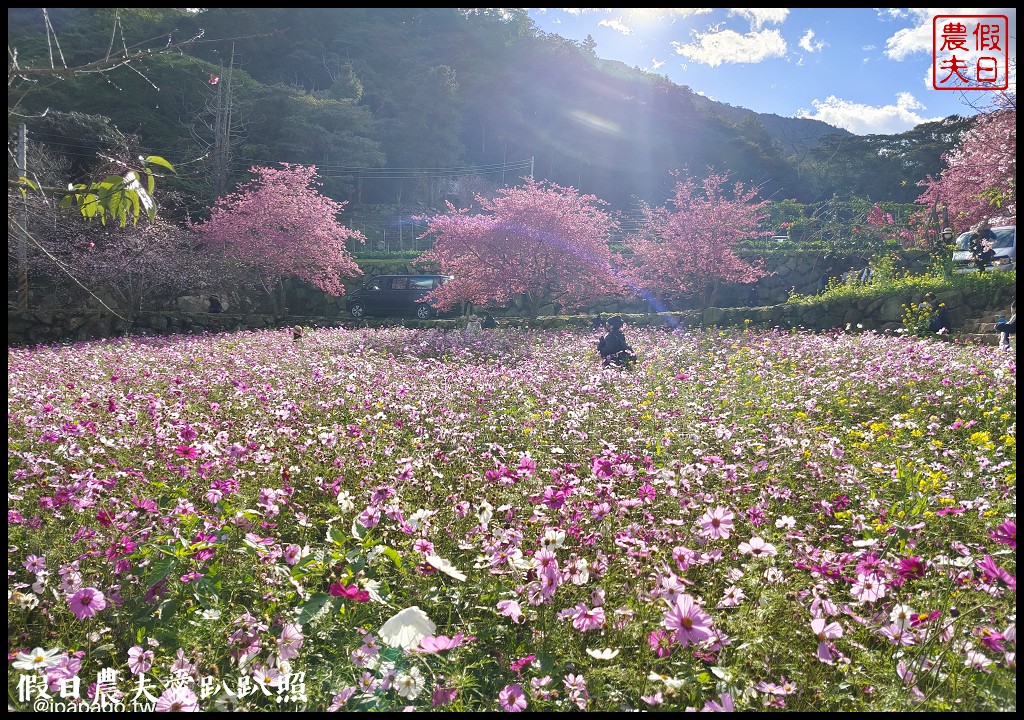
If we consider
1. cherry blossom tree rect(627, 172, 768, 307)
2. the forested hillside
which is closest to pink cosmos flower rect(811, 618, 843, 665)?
cherry blossom tree rect(627, 172, 768, 307)

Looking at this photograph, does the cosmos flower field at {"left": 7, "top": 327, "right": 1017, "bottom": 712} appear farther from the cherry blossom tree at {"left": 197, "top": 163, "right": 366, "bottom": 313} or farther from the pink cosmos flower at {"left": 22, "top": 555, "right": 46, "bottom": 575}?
the cherry blossom tree at {"left": 197, "top": 163, "right": 366, "bottom": 313}

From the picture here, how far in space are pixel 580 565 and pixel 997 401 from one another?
16.0 ft

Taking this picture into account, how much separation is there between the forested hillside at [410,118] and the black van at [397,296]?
8578 millimetres

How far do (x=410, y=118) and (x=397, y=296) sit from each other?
21.3 m

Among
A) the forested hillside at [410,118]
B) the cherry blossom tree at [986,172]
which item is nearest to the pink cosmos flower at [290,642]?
the cherry blossom tree at [986,172]

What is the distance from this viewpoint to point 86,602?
6.24 feet

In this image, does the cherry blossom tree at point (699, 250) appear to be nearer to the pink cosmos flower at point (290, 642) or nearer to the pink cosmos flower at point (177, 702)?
the pink cosmos flower at point (290, 642)

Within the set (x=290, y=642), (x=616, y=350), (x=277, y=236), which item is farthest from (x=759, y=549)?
(x=277, y=236)

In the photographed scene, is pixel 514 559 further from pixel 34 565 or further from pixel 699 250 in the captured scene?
pixel 699 250

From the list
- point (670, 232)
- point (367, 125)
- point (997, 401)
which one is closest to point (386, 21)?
point (367, 125)

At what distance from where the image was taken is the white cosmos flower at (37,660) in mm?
1627

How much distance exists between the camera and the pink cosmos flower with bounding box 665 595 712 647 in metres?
1.68

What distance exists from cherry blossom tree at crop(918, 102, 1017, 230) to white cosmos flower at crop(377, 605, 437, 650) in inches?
440

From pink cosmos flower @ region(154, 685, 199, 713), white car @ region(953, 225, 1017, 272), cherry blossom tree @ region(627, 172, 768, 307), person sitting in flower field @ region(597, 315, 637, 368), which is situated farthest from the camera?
cherry blossom tree @ region(627, 172, 768, 307)
